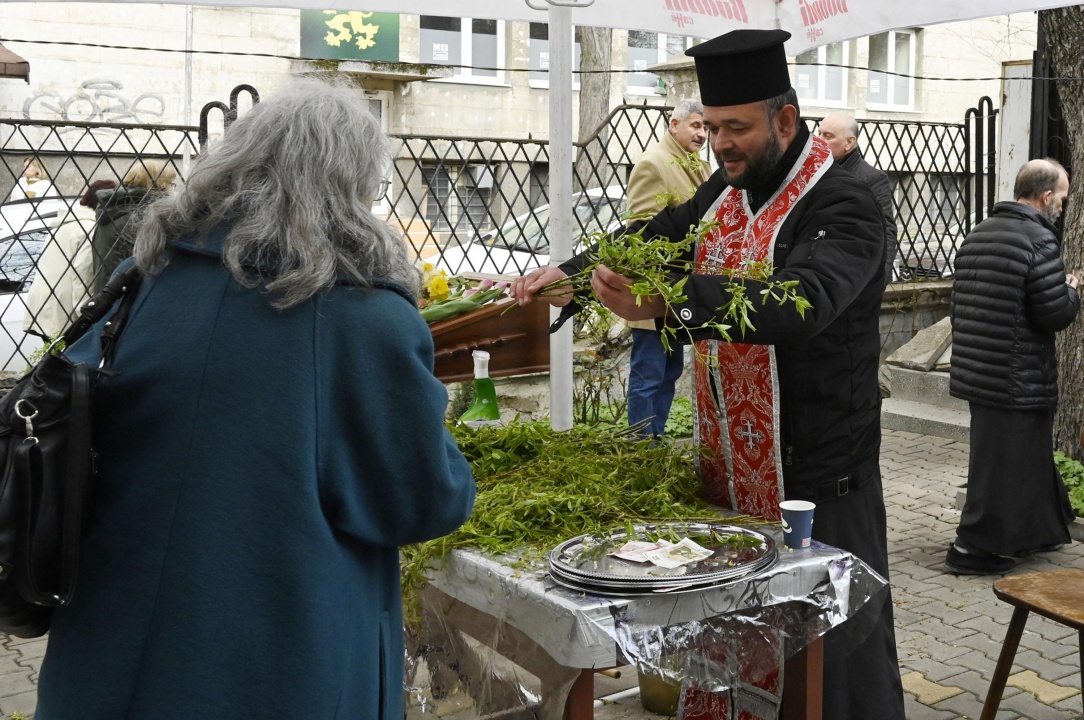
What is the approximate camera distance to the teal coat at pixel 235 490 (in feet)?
6.13

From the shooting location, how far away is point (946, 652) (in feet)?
14.4

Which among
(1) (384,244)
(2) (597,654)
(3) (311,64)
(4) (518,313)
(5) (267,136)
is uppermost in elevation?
(3) (311,64)

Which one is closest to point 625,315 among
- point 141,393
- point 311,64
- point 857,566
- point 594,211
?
point 857,566

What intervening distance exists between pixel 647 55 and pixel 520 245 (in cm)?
1618

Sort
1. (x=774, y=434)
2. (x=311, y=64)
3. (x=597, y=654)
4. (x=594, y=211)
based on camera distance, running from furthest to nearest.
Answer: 1. (x=311, y=64)
2. (x=594, y=211)
3. (x=774, y=434)
4. (x=597, y=654)

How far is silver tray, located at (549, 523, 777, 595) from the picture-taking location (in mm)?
2299

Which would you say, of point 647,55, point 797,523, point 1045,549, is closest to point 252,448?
point 797,523

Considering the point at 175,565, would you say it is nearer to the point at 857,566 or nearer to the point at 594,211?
the point at 857,566

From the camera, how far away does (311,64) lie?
22172 millimetres

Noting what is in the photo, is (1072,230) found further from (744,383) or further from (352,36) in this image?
(352,36)

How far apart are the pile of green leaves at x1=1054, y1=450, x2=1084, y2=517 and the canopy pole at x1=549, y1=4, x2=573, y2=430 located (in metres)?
3.36

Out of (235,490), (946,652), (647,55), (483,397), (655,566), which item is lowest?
(946,652)

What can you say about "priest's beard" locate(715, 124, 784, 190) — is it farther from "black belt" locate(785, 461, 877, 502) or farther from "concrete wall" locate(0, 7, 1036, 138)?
"concrete wall" locate(0, 7, 1036, 138)

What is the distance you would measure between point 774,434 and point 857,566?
16.1 inches
